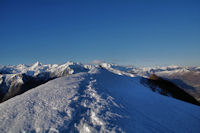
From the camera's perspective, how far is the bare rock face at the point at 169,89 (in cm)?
2486

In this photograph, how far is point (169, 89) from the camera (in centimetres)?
2744

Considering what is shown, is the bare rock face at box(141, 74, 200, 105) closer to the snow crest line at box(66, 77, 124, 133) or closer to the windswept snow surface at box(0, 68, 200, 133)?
the windswept snow surface at box(0, 68, 200, 133)

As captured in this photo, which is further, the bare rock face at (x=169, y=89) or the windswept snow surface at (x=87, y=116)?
the bare rock face at (x=169, y=89)

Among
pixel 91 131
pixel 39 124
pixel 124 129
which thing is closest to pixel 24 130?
pixel 39 124

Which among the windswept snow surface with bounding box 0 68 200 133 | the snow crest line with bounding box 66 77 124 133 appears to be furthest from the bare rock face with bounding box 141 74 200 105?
the snow crest line with bounding box 66 77 124 133

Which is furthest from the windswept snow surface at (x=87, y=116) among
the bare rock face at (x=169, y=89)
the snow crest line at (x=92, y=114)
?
the bare rock face at (x=169, y=89)

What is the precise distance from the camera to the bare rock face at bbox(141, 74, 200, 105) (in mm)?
24862

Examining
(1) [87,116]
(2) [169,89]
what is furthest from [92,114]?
(2) [169,89]

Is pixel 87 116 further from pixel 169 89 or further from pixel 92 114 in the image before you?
pixel 169 89

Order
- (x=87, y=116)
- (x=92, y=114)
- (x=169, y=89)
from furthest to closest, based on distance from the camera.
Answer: (x=169, y=89) < (x=92, y=114) < (x=87, y=116)

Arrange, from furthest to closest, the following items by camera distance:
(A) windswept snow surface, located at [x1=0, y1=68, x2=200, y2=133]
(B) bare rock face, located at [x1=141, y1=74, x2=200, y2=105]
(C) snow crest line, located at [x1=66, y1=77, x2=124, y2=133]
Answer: (B) bare rock face, located at [x1=141, y1=74, x2=200, y2=105] < (A) windswept snow surface, located at [x1=0, y1=68, x2=200, y2=133] < (C) snow crest line, located at [x1=66, y1=77, x2=124, y2=133]

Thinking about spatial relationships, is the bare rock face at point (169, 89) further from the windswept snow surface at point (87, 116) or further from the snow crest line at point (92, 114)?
the snow crest line at point (92, 114)

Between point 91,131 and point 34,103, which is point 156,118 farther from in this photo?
point 34,103

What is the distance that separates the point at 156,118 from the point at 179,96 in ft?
64.7
